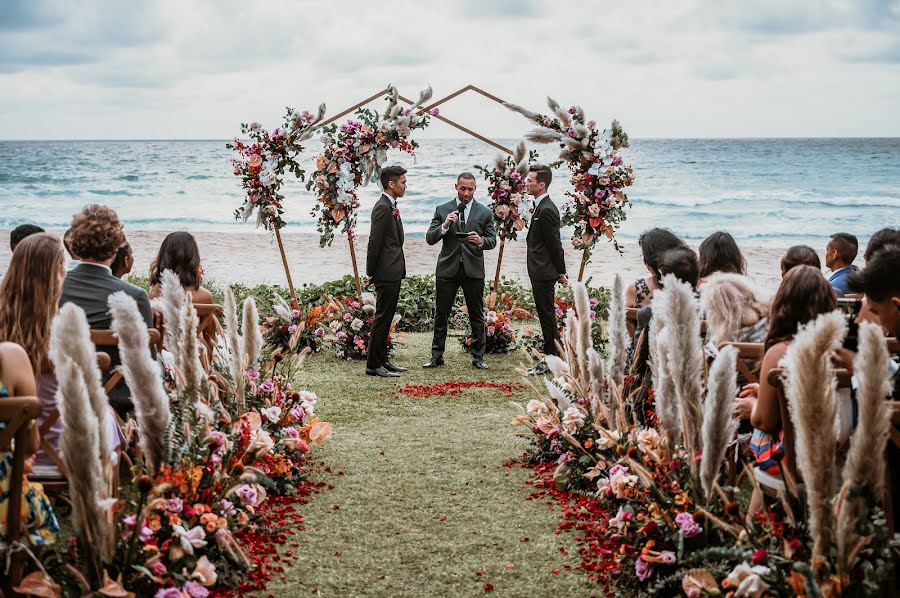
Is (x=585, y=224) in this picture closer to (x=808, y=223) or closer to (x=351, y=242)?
(x=351, y=242)

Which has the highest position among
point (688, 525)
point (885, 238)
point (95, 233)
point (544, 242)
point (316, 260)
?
point (95, 233)

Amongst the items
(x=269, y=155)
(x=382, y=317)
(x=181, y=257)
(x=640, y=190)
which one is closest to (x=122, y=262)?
(x=181, y=257)

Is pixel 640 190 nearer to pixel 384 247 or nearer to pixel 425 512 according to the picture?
pixel 384 247

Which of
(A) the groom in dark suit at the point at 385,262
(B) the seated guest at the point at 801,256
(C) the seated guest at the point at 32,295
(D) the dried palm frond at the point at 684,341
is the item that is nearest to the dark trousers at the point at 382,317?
(A) the groom in dark suit at the point at 385,262

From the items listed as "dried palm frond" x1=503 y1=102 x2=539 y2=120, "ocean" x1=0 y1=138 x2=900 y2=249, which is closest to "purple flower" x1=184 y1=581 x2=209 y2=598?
"dried palm frond" x1=503 y1=102 x2=539 y2=120

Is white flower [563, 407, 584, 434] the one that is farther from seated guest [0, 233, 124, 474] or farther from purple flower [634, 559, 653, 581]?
seated guest [0, 233, 124, 474]

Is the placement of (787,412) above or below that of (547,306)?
above

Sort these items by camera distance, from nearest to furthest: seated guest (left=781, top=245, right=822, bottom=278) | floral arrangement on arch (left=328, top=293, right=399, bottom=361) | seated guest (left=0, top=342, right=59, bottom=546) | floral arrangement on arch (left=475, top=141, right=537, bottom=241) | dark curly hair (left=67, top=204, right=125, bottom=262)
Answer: seated guest (left=0, top=342, right=59, bottom=546) < dark curly hair (left=67, top=204, right=125, bottom=262) < seated guest (left=781, top=245, right=822, bottom=278) < floral arrangement on arch (left=328, top=293, right=399, bottom=361) < floral arrangement on arch (left=475, top=141, right=537, bottom=241)

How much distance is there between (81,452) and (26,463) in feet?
2.21

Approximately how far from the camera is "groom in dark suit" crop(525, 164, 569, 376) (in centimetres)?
825

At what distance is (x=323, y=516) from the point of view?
4.55 meters

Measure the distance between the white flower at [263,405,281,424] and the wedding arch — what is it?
4.37 metres

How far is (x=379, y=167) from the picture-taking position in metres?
9.12

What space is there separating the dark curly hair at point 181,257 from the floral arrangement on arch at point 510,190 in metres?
4.08
